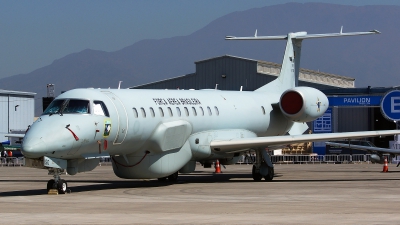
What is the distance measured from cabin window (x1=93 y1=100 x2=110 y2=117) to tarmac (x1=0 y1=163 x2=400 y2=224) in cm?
236

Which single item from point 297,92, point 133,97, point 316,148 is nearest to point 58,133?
point 133,97

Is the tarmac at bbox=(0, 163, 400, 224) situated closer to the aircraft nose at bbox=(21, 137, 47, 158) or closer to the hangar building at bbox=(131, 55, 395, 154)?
the aircraft nose at bbox=(21, 137, 47, 158)

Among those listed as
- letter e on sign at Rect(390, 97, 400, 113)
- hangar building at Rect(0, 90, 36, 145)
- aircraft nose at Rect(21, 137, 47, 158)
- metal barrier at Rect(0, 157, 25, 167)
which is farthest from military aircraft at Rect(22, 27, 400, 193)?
hangar building at Rect(0, 90, 36, 145)

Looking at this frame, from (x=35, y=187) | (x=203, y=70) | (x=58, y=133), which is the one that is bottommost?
(x=35, y=187)

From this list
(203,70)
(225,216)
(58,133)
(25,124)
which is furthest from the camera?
(25,124)

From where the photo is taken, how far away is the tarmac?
1448 centimetres

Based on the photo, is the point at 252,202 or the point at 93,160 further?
the point at 93,160

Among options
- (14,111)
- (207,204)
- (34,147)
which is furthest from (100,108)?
(14,111)

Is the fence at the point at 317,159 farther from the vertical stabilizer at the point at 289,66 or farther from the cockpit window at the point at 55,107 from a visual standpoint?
the cockpit window at the point at 55,107

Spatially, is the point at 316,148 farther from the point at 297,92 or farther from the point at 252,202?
the point at 252,202

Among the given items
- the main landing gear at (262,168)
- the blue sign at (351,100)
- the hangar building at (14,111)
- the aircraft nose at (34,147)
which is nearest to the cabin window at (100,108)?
the aircraft nose at (34,147)

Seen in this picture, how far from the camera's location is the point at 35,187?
2514 centimetres

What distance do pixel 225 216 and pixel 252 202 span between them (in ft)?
10.7

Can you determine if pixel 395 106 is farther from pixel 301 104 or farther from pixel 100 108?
pixel 100 108
